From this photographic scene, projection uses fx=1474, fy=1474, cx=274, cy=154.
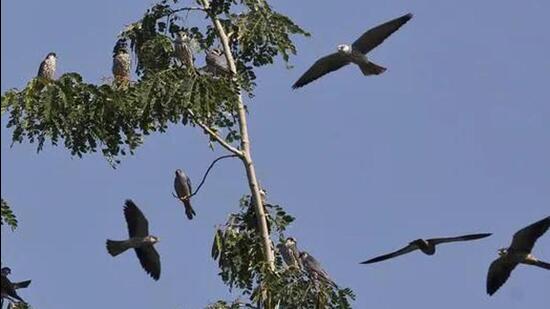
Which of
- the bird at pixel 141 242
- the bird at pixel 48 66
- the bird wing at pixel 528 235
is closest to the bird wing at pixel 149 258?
the bird at pixel 141 242

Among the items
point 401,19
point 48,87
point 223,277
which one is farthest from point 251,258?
point 401,19

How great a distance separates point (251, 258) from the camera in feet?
35.7

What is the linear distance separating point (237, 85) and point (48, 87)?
1497mm

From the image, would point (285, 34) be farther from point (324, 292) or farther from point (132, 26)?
point (324, 292)

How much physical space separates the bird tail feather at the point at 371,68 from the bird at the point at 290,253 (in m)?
2.19

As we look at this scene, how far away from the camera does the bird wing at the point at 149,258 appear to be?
1196cm

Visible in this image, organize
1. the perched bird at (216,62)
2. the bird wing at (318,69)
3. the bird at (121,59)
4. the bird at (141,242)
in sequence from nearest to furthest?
1. the perched bird at (216,62)
2. the bird at (141,242)
3. the bird at (121,59)
4. the bird wing at (318,69)

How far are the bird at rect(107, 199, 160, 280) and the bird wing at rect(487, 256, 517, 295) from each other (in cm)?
288

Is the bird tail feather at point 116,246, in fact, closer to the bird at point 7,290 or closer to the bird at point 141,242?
the bird at point 141,242

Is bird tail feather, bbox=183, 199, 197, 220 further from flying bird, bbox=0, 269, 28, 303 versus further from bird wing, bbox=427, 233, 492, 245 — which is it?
flying bird, bbox=0, 269, 28, 303

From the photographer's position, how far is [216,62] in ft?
38.4

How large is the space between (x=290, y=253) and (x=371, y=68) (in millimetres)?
2634

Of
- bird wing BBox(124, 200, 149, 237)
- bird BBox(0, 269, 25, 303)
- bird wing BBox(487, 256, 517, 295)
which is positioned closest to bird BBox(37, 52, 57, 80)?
bird wing BBox(124, 200, 149, 237)

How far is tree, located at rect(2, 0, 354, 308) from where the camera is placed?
10.4 metres
